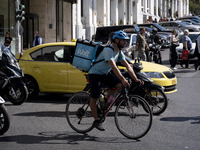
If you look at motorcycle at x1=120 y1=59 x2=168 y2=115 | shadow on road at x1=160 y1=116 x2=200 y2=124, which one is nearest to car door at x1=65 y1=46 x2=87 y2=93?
motorcycle at x1=120 y1=59 x2=168 y2=115

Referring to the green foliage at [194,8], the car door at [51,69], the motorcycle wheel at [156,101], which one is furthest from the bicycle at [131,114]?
the green foliage at [194,8]

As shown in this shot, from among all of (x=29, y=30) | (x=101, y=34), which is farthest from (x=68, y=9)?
(x=101, y=34)

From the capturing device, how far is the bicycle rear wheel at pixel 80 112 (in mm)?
7047

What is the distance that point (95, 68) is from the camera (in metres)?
6.77

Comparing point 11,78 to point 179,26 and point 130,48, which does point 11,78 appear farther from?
point 179,26

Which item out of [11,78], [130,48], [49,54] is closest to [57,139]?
[11,78]

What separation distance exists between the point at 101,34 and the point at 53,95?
12859 millimetres

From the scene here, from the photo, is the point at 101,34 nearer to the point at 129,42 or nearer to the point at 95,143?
the point at 129,42

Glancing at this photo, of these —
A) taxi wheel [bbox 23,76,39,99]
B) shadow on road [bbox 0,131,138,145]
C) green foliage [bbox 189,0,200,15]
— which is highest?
green foliage [bbox 189,0,200,15]

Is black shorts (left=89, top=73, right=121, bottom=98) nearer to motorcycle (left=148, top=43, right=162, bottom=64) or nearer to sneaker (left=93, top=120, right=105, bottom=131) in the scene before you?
sneaker (left=93, top=120, right=105, bottom=131)

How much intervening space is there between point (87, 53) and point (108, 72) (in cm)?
45

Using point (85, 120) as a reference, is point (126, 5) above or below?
above

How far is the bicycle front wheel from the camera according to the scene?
6.57m

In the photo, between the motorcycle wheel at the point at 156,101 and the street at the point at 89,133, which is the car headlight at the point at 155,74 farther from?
the motorcycle wheel at the point at 156,101
